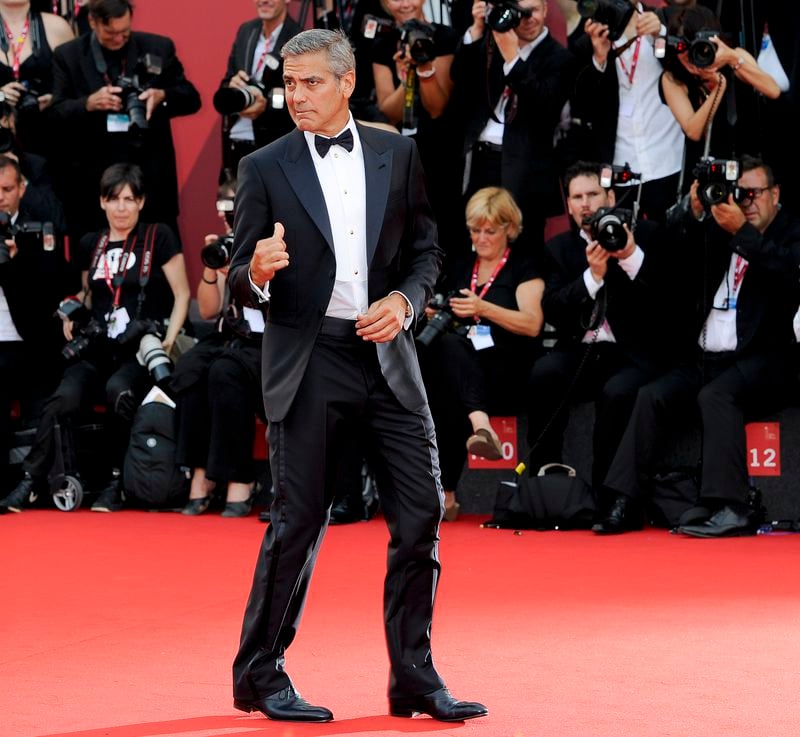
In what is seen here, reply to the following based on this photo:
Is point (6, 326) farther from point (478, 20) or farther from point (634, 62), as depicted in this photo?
point (634, 62)

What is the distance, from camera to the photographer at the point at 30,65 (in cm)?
770

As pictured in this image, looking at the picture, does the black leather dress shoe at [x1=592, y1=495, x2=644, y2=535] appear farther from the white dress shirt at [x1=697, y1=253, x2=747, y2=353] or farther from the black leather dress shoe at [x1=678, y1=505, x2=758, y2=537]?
the white dress shirt at [x1=697, y1=253, x2=747, y2=353]

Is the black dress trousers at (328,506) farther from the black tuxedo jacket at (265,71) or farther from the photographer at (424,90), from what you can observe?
the black tuxedo jacket at (265,71)

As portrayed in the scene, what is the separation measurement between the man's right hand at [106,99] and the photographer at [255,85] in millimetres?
552

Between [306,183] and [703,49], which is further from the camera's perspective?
[703,49]

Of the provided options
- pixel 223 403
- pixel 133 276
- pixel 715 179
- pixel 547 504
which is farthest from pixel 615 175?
pixel 133 276

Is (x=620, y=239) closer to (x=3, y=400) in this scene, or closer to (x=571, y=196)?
(x=571, y=196)

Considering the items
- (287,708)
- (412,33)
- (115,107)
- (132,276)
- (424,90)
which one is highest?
(412,33)

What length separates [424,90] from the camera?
7113mm

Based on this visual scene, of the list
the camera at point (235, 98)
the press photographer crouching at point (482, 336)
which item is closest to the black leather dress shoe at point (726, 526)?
the press photographer crouching at point (482, 336)

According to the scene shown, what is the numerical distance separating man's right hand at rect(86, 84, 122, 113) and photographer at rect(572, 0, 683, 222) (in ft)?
7.91

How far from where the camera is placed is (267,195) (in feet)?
10.6

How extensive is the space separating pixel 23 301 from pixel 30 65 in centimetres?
142

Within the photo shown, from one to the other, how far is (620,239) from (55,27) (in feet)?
12.3
